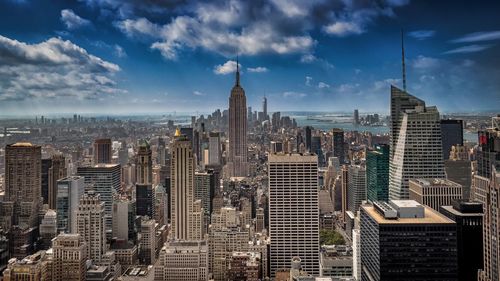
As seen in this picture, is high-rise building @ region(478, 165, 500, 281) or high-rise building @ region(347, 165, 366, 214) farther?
high-rise building @ region(347, 165, 366, 214)

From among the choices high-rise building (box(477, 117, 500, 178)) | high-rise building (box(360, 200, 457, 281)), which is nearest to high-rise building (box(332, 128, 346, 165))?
high-rise building (box(477, 117, 500, 178))

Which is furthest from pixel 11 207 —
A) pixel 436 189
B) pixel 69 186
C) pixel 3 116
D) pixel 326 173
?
pixel 436 189

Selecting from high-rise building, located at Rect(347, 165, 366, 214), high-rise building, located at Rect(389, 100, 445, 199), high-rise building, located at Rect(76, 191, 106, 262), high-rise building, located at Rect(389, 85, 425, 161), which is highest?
high-rise building, located at Rect(389, 85, 425, 161)

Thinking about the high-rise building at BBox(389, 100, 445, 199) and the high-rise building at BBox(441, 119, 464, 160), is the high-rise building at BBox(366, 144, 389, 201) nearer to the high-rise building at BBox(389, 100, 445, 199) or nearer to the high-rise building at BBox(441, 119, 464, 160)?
the high-rise building at BBox(389, 100, 445, 199)

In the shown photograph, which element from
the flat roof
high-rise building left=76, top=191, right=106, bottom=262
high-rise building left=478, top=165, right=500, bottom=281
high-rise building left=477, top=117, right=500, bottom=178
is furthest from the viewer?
high-rise building left=76, top=191, right=106, bottom=262

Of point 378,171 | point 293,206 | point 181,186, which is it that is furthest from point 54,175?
point 378,171

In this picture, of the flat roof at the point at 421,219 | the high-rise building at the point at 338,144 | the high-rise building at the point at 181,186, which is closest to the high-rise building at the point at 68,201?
the high-rise building at the point at 181,186

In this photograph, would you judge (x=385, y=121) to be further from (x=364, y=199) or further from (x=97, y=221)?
(x=97, y=221)
